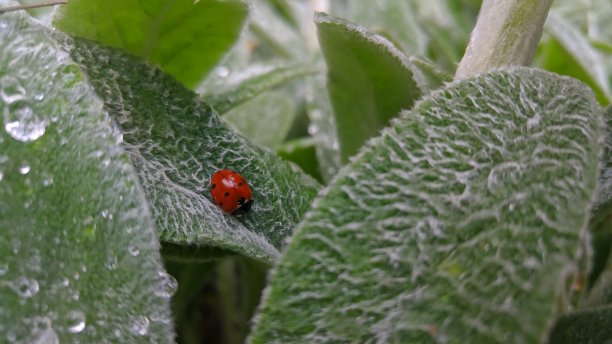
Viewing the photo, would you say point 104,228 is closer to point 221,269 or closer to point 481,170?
point 481,170

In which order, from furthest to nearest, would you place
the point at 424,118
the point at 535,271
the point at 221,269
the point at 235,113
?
1. the point at 235,113
2. the point at 221,269
3. the point at 424,118
4. the point at 535,271

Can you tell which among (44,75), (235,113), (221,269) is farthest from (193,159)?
(235,113)

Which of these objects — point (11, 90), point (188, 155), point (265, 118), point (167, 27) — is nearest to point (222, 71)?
point (265, 118)

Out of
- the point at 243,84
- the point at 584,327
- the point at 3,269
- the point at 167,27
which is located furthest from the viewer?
the point at 243,84

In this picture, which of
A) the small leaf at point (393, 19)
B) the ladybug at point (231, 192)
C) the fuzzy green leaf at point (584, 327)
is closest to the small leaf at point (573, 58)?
the small leaf at point (393, 19)

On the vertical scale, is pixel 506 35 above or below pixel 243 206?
above

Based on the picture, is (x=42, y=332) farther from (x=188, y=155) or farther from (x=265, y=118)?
(x=265, y=118)

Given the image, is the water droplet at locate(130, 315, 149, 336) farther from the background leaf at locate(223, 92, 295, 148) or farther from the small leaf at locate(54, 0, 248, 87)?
the background leaf at locate(223, 92, 295, 148)
